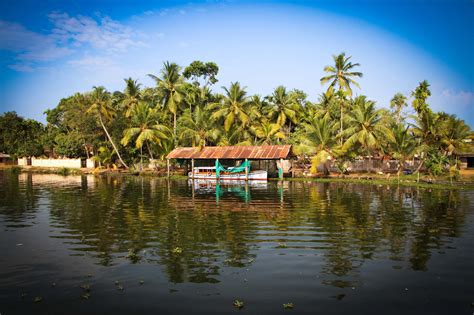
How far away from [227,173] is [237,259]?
2980 centimetres

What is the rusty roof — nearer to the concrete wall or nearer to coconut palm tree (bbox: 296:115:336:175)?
coconut palm tree (bbox: 296:115:336:175)

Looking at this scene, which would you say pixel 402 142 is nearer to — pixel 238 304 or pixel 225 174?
pixel 225 174

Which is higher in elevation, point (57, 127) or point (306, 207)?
point (57, 127)

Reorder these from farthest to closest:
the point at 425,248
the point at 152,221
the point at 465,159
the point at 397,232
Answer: the point at 465,159
the point at 152,221
the point at 397,232
the point at 425,248

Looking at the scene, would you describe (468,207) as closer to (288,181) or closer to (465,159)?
(288,181)

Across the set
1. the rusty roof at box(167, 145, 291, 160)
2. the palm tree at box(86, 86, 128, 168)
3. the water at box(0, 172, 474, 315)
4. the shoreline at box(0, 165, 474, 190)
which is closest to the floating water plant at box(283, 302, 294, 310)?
the water at box(0, 172, 474, 315)

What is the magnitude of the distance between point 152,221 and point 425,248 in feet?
37.7

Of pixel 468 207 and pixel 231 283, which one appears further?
pixel 468 207

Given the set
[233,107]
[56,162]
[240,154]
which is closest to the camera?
[240,154]

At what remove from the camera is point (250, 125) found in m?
52.1

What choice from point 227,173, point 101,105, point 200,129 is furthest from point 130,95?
point 227,173

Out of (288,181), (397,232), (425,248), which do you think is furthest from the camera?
(288,181)

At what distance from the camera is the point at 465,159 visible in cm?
4931

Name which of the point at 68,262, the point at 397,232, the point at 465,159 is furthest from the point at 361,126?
the point at 68,262
